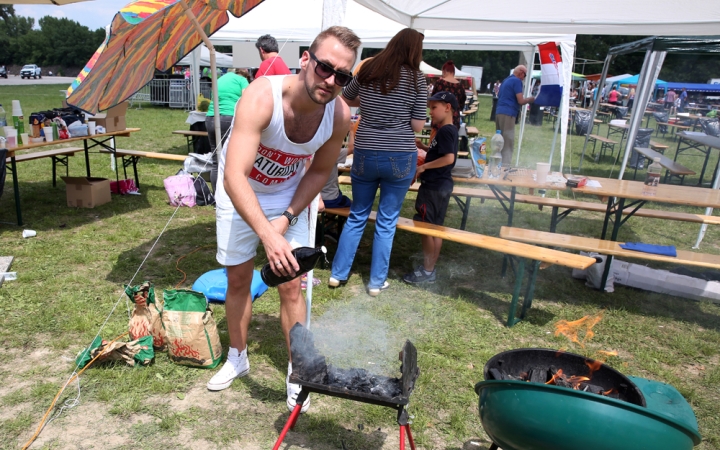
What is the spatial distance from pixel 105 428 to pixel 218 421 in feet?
1.92

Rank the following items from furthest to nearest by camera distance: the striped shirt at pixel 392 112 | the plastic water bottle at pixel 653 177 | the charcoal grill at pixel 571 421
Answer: the plastic water bottle at pixel 653 177
the striped shirt at pixel 392 112
the charcoal grill at pixel 571 421

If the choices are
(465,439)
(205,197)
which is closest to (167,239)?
(205,197)

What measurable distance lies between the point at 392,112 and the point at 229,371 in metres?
2.37

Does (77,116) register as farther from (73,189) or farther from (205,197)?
(205,197)

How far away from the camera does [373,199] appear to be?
14.7 feet

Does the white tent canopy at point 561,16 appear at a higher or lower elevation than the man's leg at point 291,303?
higher

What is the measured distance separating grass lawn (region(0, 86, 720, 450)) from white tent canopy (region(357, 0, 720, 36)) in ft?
8.31

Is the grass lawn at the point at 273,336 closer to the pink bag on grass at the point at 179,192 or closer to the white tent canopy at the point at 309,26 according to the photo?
the pink bag on grass at the point at 179,192

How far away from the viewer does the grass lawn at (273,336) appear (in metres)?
2.74

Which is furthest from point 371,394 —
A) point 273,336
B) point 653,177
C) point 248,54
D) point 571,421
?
point 248,54

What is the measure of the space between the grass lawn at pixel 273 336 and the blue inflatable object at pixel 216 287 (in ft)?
0.47

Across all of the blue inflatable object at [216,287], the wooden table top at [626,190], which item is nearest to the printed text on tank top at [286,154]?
the blue inflatable object at [216,287]

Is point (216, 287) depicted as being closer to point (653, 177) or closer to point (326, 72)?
point (326, 72)

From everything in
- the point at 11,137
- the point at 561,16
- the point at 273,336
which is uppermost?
the point at 561,16
